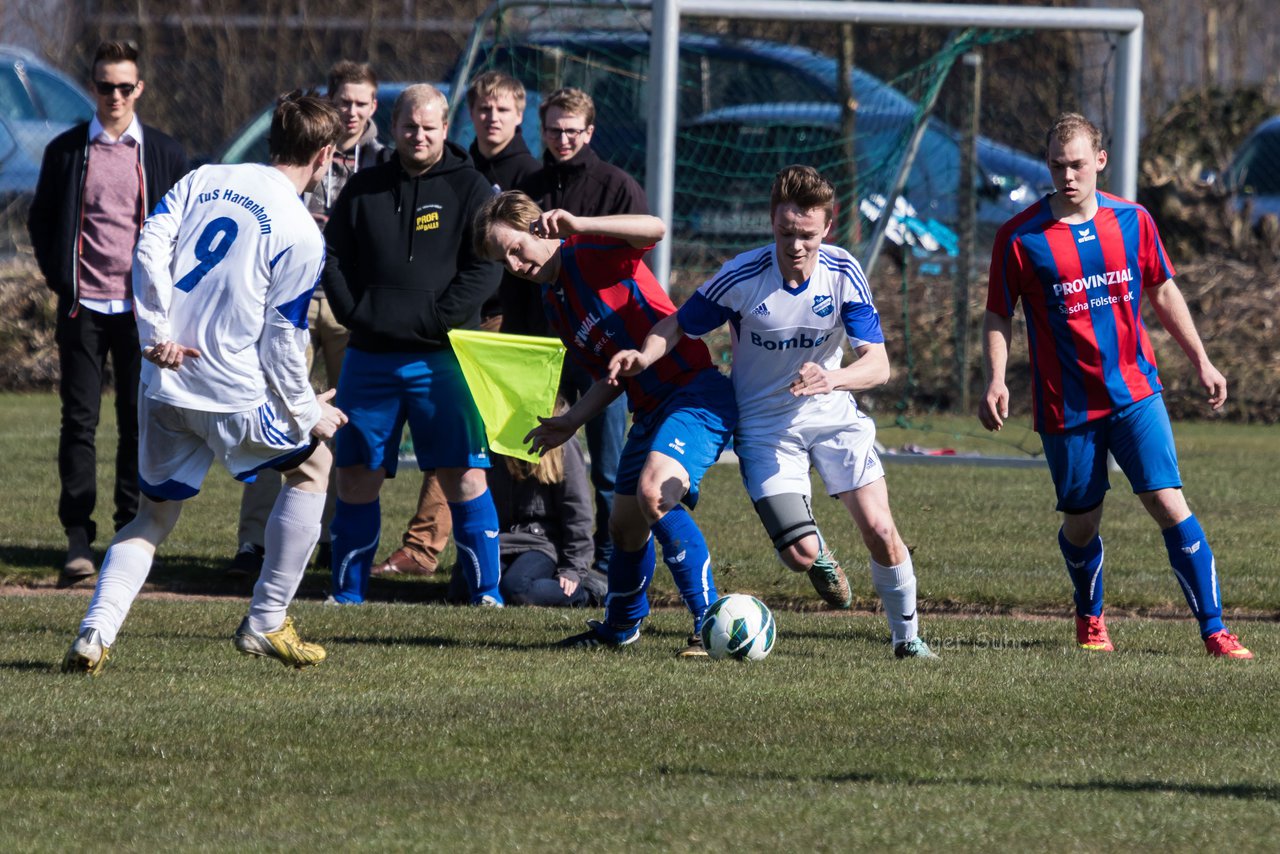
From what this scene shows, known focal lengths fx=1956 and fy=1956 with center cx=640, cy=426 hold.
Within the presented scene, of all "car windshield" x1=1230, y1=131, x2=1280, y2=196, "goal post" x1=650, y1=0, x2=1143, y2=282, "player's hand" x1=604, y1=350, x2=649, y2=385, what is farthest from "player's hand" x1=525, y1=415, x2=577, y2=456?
"car windshield" x1=1230, y1=131, x2=1280, y2=196

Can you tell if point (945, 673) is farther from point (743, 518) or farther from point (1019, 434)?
point (1019, 434)

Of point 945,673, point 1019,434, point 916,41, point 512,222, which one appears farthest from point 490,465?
point 916,41

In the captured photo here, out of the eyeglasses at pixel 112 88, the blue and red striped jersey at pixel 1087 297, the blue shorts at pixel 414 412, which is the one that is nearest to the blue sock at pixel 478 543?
the blue shorts at pixel 414 412

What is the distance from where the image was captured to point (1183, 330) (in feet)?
22.0

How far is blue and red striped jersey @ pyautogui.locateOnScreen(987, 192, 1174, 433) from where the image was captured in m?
6.67

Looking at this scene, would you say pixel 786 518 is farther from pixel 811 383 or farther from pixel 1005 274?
pixel 1005 274

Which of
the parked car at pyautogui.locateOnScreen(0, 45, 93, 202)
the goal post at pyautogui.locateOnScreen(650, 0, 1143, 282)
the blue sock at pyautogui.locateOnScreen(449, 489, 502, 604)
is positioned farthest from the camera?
the parked car at pyautogui.locateOnScreen(0, 45, 93, 202)

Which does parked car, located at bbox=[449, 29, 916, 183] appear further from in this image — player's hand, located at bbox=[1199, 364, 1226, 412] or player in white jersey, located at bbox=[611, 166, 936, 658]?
player's hand, located at bbox=[1199, 364, 1226, 412]

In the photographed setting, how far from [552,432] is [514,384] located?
86 cm

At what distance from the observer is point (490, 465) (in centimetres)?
785

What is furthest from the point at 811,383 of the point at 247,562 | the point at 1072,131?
the point at 247,562

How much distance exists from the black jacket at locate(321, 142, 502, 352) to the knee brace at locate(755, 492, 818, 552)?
1.88 m

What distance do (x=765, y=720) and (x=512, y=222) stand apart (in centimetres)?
200

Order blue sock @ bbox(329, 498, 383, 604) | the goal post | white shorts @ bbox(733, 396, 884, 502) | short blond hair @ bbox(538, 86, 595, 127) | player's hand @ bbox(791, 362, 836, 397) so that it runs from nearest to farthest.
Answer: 1. player's hand @ bbox(791, 362, 836, 397)
2. white shorts @ bbox(733, 396, 884, 502)
3. blue sock @ bbox(329, 498, 383, 604)
4. short blond hair @ bbox(538, 86, 595, 127)
5. the goal post
